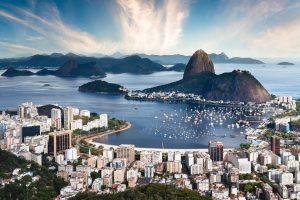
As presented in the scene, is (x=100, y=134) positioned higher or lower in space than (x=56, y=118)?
lower

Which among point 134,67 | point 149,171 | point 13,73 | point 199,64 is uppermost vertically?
point 134,67

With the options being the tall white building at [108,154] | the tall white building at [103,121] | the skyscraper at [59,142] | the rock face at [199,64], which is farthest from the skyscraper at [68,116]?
the rock face at [199,64]

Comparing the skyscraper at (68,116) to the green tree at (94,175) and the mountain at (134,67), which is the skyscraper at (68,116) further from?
the mountain at (134,67)

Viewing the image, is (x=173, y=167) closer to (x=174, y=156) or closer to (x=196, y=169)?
(x=196, y=169)

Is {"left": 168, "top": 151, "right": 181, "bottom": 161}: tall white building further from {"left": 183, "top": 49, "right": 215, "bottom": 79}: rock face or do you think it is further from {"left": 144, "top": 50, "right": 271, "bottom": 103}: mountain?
{"left": 183, "top": 49, "right": 215, "bottom": 79}: rock face

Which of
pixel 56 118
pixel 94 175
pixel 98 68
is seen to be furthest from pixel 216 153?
pixel 98 68

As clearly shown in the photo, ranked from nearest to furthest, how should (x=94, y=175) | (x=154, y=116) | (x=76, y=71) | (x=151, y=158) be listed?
(x=94, y=175), (x=151, y=158), (x=154, y=116), (x=76, y=71)

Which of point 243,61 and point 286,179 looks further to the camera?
point 243,61

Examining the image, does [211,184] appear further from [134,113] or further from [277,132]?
[134,113]
